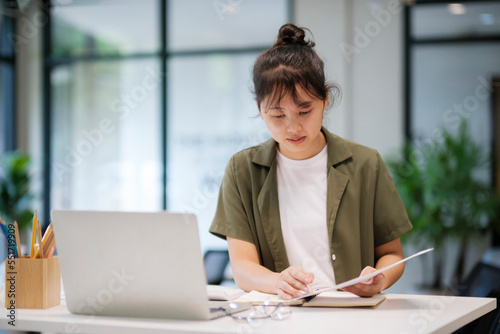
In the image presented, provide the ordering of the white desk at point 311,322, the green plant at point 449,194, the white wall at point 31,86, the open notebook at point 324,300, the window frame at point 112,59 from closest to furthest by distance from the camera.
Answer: the white desk at point 311,322 < the open notebook at point 324,300 < the green plant at point 449,194 < the window frame at point 112,59 < the white wall at point 31,86

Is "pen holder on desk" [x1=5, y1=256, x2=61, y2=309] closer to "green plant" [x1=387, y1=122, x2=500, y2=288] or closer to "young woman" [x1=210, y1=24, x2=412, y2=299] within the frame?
"young woman" [x1=210, y1=24, x2=412, y2=299]

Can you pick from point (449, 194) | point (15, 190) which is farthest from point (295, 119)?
point (15, 190)

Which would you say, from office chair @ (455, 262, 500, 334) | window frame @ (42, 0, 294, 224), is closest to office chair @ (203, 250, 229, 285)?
office chair @ (455, 262, 500, 334)

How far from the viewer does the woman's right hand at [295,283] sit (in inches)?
57.9

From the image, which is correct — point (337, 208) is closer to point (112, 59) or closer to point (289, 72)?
point (289, 72)

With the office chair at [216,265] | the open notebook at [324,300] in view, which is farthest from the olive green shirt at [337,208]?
the office chair at [216,265]

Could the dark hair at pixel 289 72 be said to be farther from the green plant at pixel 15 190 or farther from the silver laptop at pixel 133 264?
the green plant at pixel 15 190

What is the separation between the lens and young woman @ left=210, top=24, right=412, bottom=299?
170 cm

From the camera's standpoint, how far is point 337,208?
177cm

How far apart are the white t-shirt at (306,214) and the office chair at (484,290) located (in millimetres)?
492

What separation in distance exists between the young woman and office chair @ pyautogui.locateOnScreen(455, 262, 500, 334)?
323 mm

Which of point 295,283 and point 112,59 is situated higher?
point 112,59

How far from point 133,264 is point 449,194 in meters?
3.76

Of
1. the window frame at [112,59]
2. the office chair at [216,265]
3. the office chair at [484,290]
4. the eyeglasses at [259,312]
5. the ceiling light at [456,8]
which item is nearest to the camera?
the eyeglasses at [259,312]
